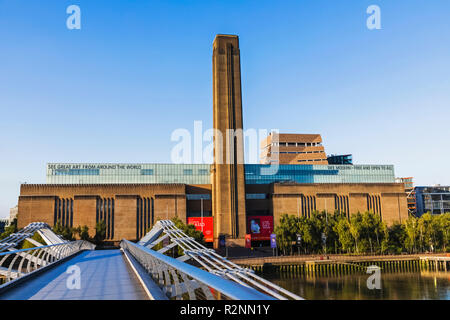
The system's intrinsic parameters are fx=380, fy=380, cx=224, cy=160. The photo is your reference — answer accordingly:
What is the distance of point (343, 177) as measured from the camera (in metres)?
94.4

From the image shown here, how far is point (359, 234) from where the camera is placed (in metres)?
64.0

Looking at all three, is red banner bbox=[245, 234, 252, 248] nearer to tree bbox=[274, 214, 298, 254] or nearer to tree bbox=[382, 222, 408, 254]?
tree bbox=[274, 214, 298, 254]

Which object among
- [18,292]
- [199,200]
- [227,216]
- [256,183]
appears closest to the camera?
[18,292]

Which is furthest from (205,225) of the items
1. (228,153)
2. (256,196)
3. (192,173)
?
(192,173)

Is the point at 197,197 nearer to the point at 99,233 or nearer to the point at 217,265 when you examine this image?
the point at 99,233

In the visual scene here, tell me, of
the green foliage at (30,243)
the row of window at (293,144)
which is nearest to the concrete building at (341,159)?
the row of window at (293,144)

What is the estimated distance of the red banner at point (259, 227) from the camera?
251ft

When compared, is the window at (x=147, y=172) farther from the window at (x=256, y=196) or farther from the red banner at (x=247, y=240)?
the red banner at (x=247, y=240)

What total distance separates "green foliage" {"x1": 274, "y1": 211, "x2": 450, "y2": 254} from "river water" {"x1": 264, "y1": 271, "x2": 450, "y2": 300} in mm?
10226

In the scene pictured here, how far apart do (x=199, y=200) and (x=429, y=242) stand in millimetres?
44333

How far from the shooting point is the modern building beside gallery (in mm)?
73250

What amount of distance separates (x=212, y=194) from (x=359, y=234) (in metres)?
29.8
